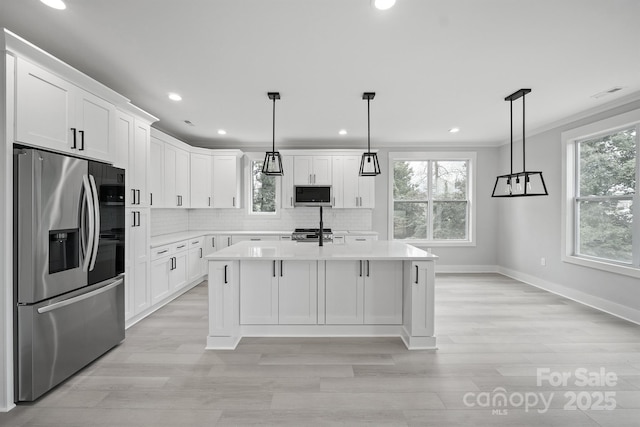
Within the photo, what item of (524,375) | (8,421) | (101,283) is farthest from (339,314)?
(8,421)

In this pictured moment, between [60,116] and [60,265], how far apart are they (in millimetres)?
1090

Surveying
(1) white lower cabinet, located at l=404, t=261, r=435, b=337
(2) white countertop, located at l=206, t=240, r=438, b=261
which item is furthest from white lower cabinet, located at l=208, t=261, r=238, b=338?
(1) white lower cabinet, located at l=404, t=261, r=435, b=337

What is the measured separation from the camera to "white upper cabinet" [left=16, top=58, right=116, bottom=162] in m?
2.12

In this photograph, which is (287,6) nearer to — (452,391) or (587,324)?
(452,391)

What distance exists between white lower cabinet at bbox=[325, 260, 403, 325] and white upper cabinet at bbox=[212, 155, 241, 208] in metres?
3.44

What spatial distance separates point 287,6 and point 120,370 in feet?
9.79

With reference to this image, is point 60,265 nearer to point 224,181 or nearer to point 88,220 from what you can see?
point 88,220

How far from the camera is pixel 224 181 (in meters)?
6.13

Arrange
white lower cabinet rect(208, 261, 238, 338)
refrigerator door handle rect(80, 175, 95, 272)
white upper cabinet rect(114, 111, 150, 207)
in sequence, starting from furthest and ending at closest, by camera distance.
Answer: white upper cabinet rect(114, 111, 150, 207) → white lower cabinet rect(208, 261, 238, 338) → refrigerator door handle rect(80, 175, 95, 272)

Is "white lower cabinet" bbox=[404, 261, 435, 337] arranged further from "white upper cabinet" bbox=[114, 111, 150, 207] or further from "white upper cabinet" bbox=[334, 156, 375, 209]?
"white upper cabinet" bbox=[334, 156, 375, 209]

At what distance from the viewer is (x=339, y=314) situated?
10.9ft

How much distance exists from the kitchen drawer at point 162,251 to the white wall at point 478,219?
12.4 ft

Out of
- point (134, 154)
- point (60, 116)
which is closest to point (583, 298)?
point (134, 154)

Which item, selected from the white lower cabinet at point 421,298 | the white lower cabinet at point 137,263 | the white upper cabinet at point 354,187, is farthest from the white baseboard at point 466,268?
the white lower cabinet at point 137,263
